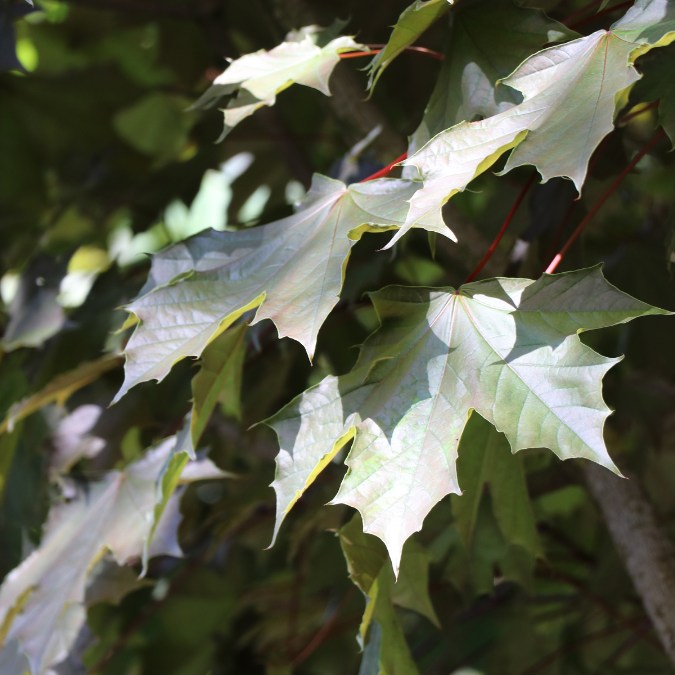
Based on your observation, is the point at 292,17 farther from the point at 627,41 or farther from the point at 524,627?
the point at 524,627

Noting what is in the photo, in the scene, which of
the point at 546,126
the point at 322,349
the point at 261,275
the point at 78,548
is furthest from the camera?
the point at 322,349

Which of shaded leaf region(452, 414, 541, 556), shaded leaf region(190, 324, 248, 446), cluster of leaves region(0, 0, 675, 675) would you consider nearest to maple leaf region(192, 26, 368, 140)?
cluster of leaves region(0, 0, 675, 675)

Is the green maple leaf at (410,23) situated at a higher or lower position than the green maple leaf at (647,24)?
higher

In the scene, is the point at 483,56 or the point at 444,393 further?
the point at 483,56

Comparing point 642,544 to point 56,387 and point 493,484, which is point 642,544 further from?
point 56,387

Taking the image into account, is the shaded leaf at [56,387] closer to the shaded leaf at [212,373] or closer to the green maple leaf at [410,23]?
the shaded leaf at [212,373]

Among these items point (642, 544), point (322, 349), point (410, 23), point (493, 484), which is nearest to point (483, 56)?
point (410, 23)

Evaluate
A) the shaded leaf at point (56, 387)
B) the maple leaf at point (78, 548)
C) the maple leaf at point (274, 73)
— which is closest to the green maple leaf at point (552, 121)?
the maple leaf at point (274, 73)

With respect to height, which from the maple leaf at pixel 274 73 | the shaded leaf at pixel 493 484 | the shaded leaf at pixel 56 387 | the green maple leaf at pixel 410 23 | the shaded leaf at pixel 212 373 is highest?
the green maple leaf at pixel 410 23

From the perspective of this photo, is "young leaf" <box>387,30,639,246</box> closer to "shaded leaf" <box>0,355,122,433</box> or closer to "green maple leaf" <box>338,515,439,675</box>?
"green maple leaf" <box>338,515,439,675</box>
